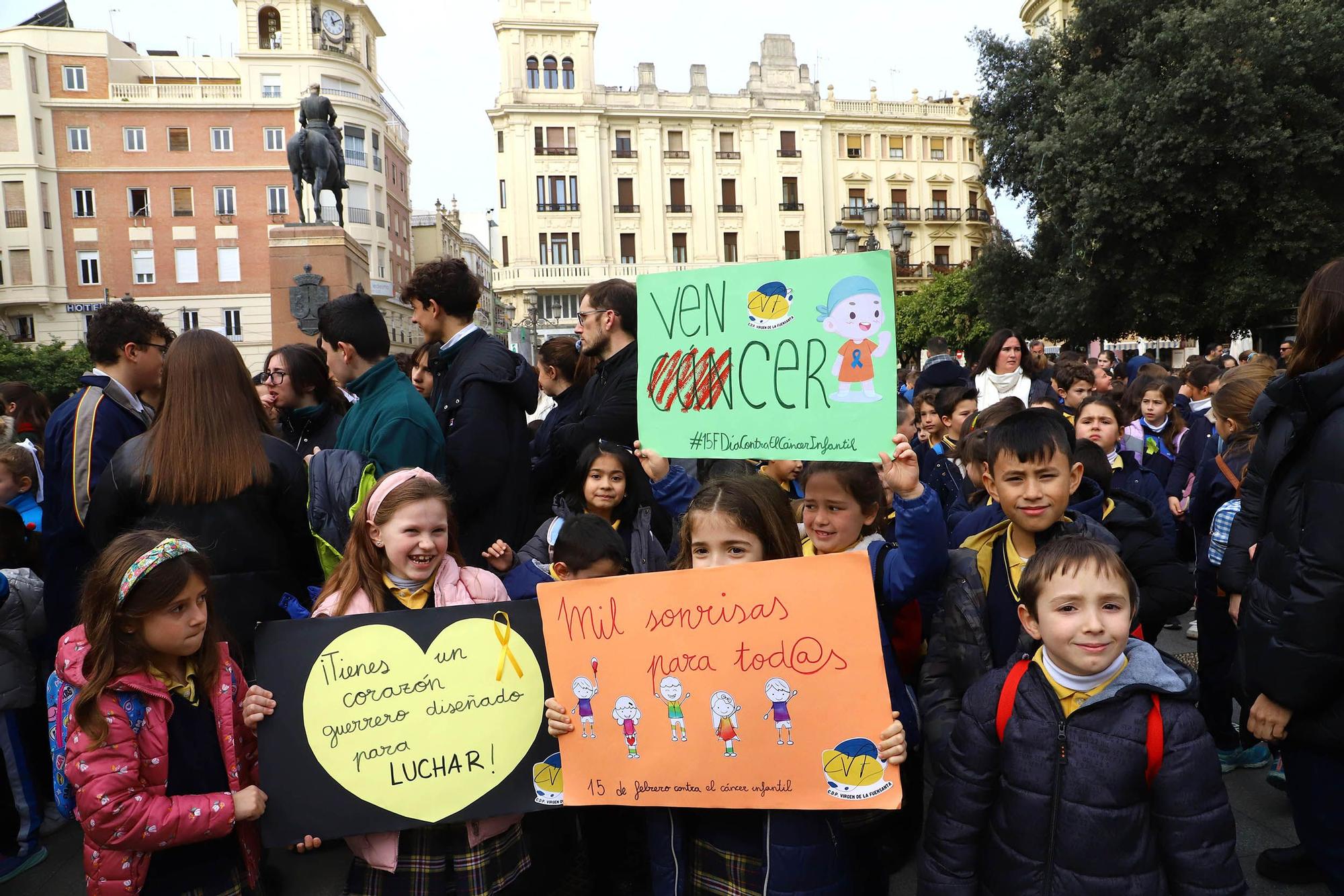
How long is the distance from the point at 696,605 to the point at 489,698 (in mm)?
649

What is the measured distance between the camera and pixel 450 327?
13.7ft

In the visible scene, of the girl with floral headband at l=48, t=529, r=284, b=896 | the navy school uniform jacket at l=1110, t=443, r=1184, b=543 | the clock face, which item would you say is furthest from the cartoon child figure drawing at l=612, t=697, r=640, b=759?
the clock face

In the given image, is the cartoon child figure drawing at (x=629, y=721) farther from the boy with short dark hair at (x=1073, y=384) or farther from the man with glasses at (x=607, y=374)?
the boy with short dark hair at (x=1073, y=384)

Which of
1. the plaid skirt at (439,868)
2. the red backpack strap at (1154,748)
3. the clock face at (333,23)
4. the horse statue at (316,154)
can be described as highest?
the clock face at (333,23)

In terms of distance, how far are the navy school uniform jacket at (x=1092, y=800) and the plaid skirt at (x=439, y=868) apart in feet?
3.86

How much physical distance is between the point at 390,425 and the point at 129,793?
153 cm

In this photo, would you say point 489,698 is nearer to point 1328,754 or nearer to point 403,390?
point 403,390

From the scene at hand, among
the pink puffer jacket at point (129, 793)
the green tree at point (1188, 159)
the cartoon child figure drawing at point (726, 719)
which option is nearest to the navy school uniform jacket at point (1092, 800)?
the cartoon child figure drawing at point (726, 719)

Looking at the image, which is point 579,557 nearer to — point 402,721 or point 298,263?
point 402,721

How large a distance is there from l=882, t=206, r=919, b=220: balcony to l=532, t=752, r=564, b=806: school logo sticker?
2300 inches

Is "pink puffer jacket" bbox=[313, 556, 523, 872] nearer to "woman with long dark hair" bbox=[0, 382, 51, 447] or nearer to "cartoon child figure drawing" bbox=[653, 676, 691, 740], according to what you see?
"cartoon child figure drawing" bbox=[653, 676, 691, 740]

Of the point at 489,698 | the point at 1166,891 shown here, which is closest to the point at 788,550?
the point at 489,698

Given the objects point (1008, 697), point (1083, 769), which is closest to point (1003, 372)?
point (1008, 697)

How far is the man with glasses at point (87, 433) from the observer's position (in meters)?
3.74
